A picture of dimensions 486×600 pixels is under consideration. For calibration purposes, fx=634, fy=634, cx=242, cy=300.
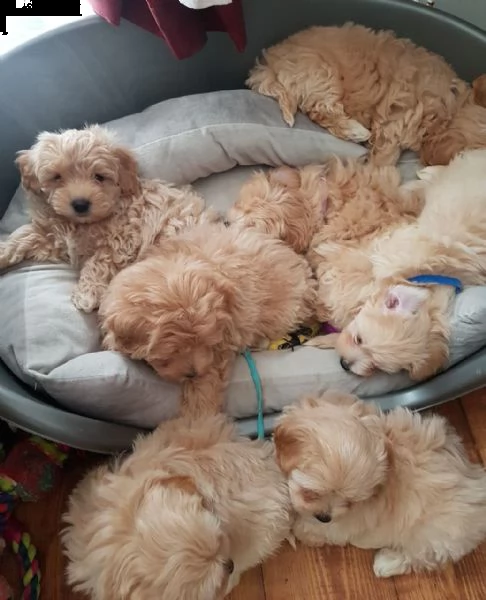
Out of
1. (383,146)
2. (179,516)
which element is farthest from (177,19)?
(179,516)

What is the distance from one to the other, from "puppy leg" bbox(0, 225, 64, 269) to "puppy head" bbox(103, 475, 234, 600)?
0.85m

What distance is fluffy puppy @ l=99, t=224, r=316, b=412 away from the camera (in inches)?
60.1

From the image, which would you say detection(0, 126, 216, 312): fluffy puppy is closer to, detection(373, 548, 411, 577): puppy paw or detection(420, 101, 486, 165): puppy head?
detection(420, 101, 486, 165): puppy head

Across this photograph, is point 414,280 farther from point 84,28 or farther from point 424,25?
point 84,28

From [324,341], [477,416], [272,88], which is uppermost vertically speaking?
[272,88]

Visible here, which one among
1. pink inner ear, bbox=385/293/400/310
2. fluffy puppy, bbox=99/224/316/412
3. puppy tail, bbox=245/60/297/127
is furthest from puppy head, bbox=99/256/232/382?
puppy tail, bbox=245/60/297/127

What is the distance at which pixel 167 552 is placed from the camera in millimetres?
1261

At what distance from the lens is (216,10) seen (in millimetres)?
1961

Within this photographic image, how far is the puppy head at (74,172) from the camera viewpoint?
1.73 meters

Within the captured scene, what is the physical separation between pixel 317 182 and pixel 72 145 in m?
0.78

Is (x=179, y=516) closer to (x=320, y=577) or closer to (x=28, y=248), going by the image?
(x=320, y=577)

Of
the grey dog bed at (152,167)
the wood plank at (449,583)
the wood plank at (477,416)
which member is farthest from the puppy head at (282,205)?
the wood plank at (449,583)

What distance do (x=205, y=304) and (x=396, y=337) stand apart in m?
0.55

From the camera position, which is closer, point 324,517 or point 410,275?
point 324,517
